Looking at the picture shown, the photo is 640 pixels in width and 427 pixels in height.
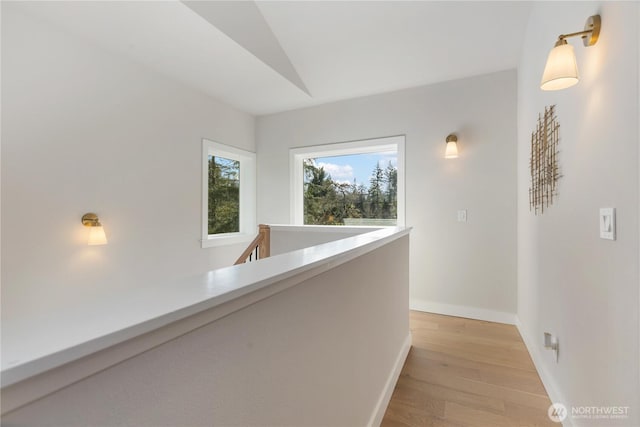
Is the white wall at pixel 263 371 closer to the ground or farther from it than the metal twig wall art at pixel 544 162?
closer to the ground

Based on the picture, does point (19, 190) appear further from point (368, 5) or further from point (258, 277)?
point (368, 5)

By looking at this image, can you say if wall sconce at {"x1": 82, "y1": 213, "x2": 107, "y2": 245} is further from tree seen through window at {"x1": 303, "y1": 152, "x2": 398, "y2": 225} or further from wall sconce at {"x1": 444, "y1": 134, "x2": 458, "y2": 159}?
wall sconce at {"x1": 444, "y1": 134, "x2": 458, "y2": 159}

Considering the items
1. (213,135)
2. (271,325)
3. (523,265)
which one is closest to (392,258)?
(271,325)

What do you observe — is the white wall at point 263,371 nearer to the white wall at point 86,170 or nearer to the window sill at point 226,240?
the white wall at point 86,170

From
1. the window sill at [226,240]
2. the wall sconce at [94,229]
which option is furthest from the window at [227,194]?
the wall sconce at [94,229]

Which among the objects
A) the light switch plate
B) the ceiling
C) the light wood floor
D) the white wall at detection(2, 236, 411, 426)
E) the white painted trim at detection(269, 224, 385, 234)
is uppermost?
the ceiling

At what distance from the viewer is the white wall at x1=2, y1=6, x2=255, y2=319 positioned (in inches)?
78.8

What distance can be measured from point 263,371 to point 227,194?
11.6 feet

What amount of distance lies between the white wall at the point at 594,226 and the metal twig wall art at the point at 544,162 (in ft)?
0.27

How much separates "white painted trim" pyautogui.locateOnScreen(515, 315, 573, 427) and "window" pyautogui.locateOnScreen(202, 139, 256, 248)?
3186 mm

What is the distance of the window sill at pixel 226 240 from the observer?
11.5ft

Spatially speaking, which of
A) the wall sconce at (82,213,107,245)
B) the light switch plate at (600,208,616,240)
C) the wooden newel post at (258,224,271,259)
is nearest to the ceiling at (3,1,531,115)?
the wall sconce at (82,213,107,245)

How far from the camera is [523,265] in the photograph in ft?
8.71

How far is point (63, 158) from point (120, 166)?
41 cm
